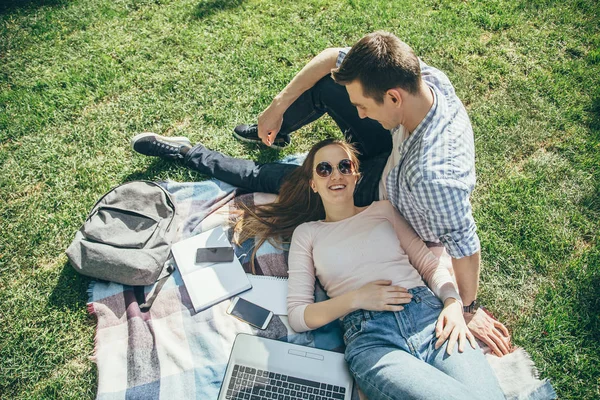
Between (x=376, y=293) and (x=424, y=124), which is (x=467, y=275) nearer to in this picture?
(x=376, y=293)

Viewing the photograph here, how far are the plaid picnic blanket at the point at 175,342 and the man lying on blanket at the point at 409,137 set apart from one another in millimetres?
761

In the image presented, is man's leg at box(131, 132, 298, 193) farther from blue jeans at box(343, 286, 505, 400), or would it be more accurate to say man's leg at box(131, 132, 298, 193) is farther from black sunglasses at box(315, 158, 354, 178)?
blue jeans at box(343, 286, 505, 400)

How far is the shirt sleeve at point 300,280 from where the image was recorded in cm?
321

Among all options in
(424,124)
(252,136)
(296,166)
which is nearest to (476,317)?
(424,124)

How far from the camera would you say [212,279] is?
366cm

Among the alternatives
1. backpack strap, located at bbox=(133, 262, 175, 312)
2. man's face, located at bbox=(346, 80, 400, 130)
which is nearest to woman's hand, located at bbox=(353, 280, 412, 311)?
man's face, located at bbox=(346, 80, 400, 130)

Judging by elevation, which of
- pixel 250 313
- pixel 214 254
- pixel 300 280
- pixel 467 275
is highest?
pixel 467 275

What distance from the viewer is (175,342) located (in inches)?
133

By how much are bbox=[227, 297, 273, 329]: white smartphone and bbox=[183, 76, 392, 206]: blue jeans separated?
3.84ft

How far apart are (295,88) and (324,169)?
40.5 inches

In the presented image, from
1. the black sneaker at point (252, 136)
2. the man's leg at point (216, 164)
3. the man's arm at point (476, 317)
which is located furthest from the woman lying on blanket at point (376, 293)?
the black sneaker at point (252, 136)

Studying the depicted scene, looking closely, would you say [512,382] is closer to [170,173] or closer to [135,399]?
[135,399]

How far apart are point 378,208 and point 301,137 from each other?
1674 mm

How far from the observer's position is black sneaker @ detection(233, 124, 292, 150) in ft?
15.1
